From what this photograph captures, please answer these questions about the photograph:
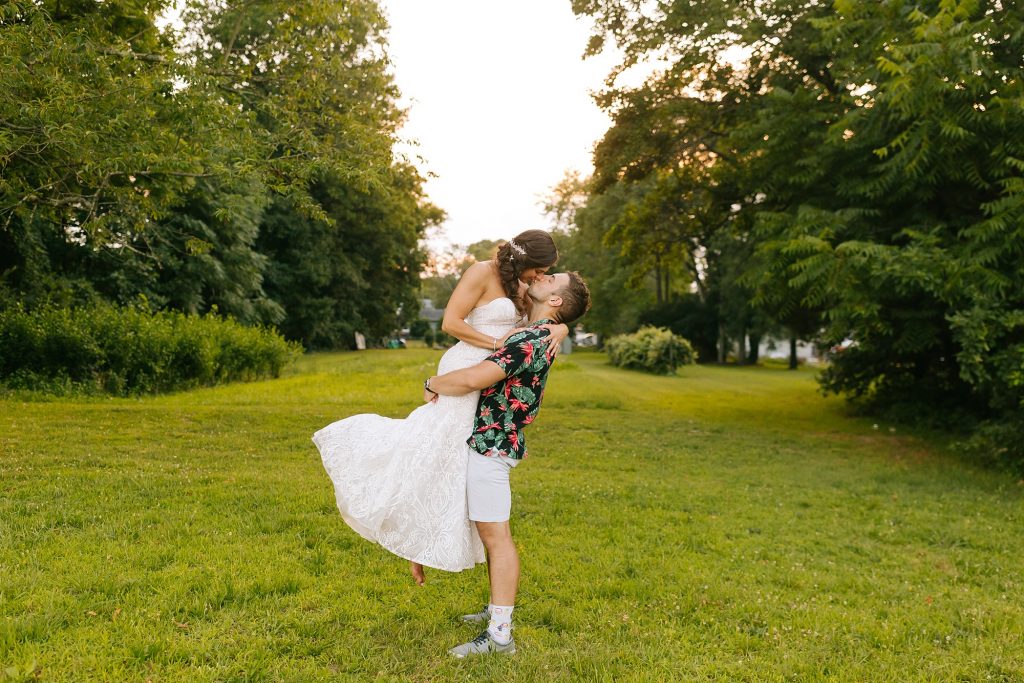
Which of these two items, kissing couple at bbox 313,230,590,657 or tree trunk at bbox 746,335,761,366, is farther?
tree trunk at bbox 746,335,761,366

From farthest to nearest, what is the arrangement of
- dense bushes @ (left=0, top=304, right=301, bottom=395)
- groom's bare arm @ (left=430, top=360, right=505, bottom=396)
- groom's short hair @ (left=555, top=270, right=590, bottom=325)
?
dense bushes @ (left=0, top=304, right=301, bottom=395) < groom's short hair @ (left=555, top=270, right=590, bottom=325) < groom's bare arm @ (left=430, top=360, right=505, bottom=396)

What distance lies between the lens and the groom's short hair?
→ 159 inches

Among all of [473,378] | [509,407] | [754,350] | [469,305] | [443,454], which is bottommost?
[754,350]

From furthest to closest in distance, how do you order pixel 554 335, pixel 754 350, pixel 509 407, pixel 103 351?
pixel 754 350, pixel 103 351, pixel 509 407, pixel 554 335

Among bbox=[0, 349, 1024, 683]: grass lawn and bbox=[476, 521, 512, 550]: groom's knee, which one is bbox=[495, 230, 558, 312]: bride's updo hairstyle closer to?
bbox=[476, 521, 512, 550]: groom's knee

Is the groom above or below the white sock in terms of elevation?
above

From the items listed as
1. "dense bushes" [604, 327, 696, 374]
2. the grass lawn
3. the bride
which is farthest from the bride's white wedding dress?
"dense bushes" [604, 327, 696, 374]

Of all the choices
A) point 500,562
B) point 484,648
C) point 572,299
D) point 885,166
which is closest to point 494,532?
point 500,562

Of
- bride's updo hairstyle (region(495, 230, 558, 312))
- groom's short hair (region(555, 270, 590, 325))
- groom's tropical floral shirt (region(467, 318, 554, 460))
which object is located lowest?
groom's tropical floral shirt (region(467, 318, 554, 460))

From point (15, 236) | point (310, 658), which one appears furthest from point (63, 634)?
point (15, 236)

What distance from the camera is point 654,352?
3591 centimetres

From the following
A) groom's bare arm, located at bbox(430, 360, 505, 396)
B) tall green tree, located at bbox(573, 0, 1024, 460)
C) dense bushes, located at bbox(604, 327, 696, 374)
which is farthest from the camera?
dense bushes, located at bbox(604, 327, 696, 374)

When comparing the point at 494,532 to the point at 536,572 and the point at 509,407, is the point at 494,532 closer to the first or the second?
the point at 509,407

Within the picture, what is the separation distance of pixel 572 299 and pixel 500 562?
1.48 metres
